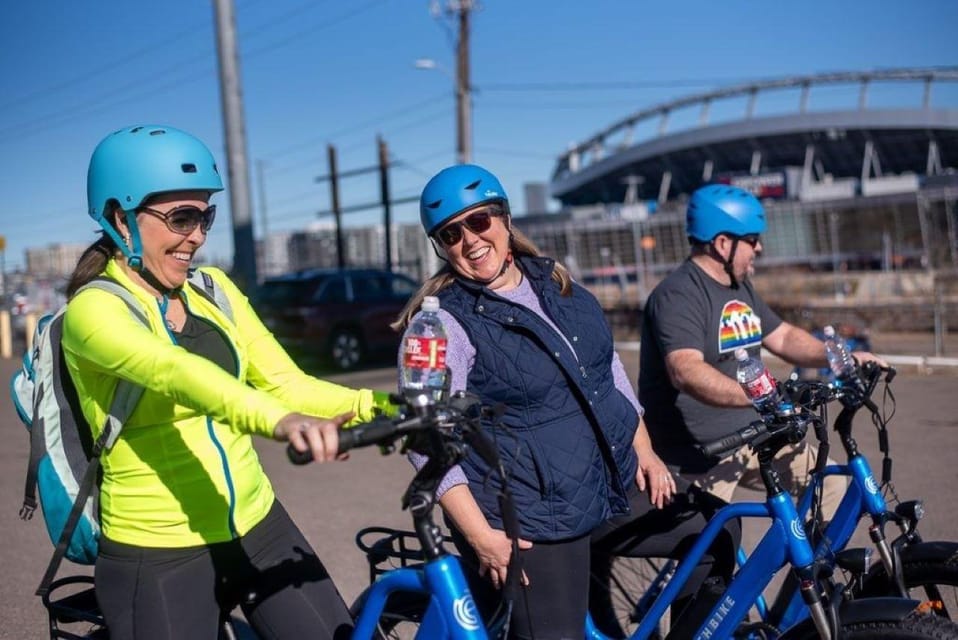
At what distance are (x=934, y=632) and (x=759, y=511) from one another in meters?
0.66

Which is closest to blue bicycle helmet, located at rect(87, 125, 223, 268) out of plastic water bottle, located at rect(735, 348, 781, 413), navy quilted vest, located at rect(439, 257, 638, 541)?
navy quilted vest, located at rect(439, 257, 638, 541)

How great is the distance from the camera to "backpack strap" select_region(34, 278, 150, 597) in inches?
93.6

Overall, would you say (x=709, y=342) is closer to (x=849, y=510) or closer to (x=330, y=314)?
(x=849, y=510)

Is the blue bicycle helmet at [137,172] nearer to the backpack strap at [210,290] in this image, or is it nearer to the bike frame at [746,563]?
the backpack strap at [210,290]

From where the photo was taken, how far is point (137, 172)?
2500mm

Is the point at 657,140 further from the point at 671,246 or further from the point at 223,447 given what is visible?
the point at 223,447

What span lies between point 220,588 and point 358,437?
913 millimetres

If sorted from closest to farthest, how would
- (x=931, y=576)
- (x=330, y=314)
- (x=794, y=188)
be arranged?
(x=931, y=576)
(x=330, y=314)
(x=794, y=188)

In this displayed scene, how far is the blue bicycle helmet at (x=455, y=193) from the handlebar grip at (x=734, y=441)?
102 cm

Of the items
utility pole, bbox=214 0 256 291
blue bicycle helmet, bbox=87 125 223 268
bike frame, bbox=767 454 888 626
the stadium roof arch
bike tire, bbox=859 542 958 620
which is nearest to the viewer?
blue bicycle helmet, bbox=87 125 223 268

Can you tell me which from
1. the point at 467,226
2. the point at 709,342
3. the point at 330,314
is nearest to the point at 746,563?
the point at 709,342

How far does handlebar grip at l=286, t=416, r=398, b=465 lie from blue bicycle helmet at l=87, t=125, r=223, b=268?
0.87 meters

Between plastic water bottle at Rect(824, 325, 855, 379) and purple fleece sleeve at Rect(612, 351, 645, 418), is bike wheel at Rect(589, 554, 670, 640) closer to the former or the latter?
purple fleece sleeve at Rect(612, 351, 645, 418)

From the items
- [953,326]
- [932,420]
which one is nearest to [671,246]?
[953,326]
